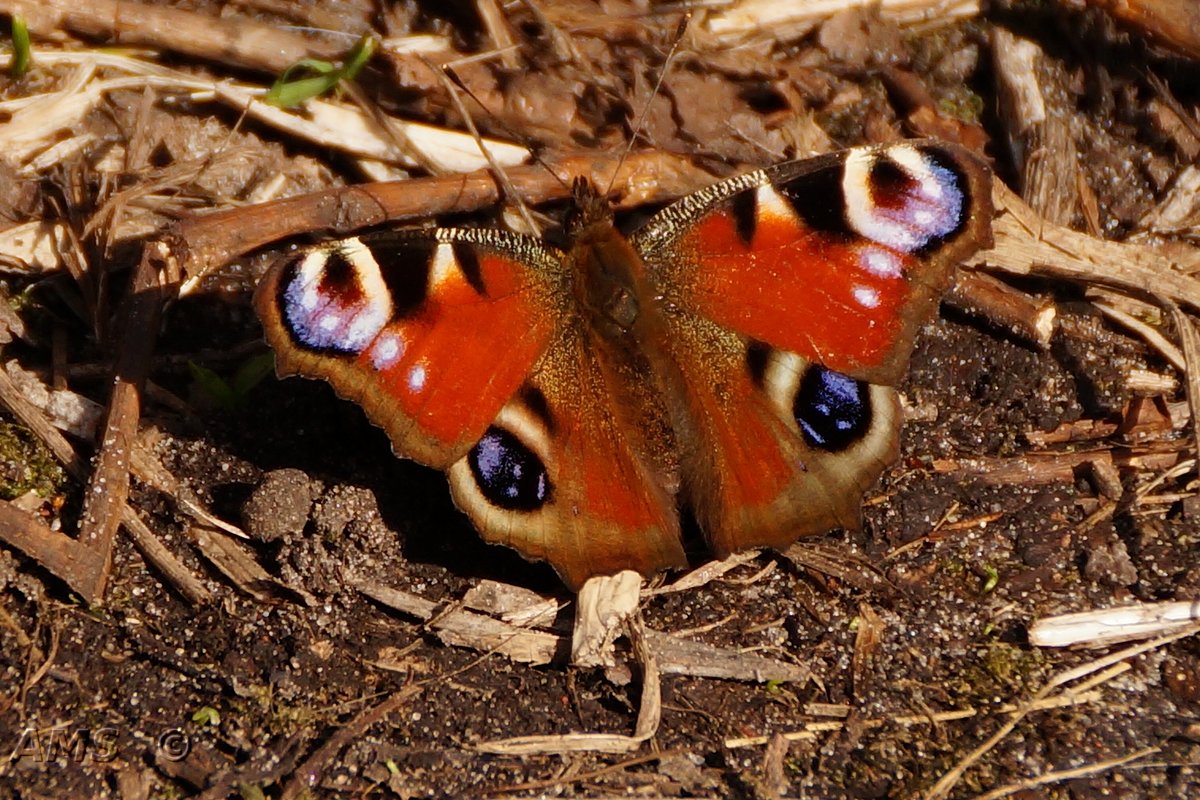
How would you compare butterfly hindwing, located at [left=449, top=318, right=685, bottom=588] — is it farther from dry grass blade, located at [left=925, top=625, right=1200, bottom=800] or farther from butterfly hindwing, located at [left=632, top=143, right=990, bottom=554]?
dry grass blade, located at [left=925, top=625, right=1200, bottom=800]

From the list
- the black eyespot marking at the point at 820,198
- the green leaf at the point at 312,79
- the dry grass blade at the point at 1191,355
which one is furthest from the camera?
the green leaf at the point at 312,79

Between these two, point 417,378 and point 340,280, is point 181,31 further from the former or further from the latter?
point 417,378

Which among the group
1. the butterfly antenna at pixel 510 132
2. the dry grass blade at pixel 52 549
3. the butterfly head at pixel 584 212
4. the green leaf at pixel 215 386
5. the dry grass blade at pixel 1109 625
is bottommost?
the dry grass blade at pixel 52 549

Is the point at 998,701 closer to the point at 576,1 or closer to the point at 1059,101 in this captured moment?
the point at 1059,101

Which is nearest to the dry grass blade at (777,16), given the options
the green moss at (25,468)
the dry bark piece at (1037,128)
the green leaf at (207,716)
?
the dry bark piece at (1037,128)

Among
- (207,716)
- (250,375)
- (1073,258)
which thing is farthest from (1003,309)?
(207,716)

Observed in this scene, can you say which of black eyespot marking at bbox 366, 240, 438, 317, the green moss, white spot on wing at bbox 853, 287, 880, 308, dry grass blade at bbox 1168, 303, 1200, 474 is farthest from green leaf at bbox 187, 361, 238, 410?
dry grass blade at bbox 1168, 303, 1200, 474

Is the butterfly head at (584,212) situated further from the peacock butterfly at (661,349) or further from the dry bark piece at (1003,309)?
the dry bark piece at (1003,309)
